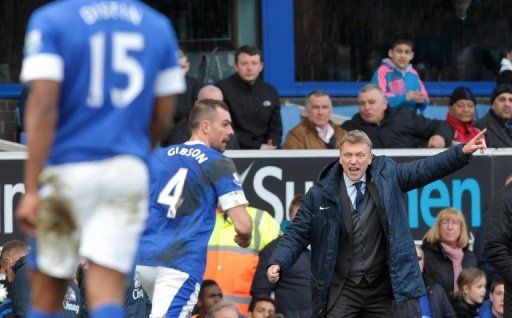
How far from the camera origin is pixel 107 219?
5.62 meters

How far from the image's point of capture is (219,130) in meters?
9.31

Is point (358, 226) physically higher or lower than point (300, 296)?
higher

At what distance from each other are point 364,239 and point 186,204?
150cm

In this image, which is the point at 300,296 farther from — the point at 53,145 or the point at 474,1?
the point at 53,145

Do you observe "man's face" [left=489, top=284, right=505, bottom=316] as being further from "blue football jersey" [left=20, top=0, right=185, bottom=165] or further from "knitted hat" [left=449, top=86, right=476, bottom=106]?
"blue football jersey" [left=20, top=0, right=185, bottom=165]

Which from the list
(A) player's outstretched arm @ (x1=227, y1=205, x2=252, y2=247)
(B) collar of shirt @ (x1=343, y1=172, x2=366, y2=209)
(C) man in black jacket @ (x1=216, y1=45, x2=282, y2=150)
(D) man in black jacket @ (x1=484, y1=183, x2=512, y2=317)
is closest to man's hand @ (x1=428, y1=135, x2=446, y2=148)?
(C) man in black jacket @ (x1=216, y1=45, x2=282, y2=150)

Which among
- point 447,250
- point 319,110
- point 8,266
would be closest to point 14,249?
point 8,266

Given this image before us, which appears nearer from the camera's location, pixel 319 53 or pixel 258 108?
pixel 258 108

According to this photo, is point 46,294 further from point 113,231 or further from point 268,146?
point 268,146

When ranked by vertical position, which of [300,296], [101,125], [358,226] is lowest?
[300,296]

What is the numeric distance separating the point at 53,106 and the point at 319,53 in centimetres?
1007

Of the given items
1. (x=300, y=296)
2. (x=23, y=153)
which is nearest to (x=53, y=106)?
(x=300, y=296)

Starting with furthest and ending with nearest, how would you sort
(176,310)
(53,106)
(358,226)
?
(358,226) → (176,310) → (53,106)

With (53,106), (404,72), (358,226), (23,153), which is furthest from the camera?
(404,72)
